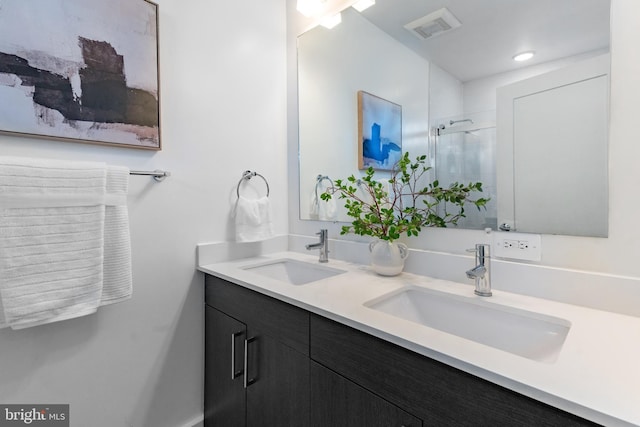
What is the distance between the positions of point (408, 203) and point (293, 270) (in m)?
0.66

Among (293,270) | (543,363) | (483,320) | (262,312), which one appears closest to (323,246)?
(293,270)

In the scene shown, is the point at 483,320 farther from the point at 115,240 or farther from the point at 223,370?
the point at 115,240

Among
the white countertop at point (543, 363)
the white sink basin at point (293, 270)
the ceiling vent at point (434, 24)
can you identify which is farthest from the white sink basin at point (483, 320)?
the ceiling vent at point (434, 24)

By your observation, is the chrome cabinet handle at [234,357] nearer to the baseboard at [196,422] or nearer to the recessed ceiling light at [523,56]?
the baseboard at [196,422]

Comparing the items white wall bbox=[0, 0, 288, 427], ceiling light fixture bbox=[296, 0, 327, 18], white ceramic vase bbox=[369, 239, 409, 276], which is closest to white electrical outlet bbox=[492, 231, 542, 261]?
white ceramic vase bbox=[369, 239, 409, 276]

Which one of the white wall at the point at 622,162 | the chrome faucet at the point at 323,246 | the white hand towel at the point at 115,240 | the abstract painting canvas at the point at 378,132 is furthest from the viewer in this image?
the chrome faucet at the point at 323,246

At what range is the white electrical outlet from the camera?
95 cm

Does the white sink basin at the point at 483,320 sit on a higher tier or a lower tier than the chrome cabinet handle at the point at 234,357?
higher

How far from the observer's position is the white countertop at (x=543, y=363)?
46 cm

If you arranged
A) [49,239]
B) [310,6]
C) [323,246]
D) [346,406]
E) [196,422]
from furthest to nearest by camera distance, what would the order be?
1. [310,6]
2. [323,246]
3. [196,422]
4. [49,239]
5. [346,406]

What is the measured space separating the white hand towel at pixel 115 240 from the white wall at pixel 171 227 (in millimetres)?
149

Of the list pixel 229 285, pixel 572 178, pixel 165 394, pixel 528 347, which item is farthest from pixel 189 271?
pixel 572 178

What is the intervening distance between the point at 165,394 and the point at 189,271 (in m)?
0.53

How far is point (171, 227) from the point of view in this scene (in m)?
1.28
